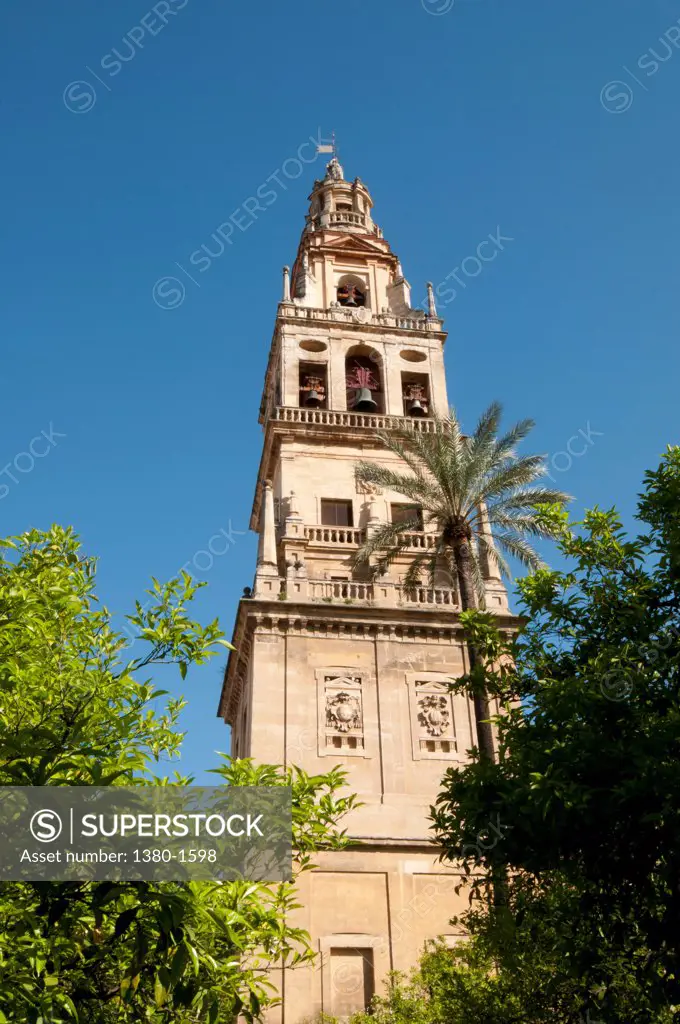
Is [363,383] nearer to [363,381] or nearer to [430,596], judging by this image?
[363,381]

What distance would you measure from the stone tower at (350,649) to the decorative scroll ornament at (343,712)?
39 millimetres

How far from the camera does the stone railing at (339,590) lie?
29.1m

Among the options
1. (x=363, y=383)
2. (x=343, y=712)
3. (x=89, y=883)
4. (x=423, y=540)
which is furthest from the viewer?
(x=363, y=383)

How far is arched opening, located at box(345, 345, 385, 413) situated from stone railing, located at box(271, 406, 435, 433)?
91 centimetres

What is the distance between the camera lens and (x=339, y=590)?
29.3 metres

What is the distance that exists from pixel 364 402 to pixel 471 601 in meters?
15.2

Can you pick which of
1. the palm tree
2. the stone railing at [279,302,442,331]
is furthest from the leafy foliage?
the stone railing at [279,302,442,331]

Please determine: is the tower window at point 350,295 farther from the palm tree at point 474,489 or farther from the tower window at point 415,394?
the palm tree at point 474,489

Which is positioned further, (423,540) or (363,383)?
(363,383)

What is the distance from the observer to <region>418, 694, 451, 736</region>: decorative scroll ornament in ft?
90.2

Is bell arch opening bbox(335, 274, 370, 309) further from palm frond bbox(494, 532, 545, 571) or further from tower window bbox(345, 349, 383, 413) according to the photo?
palm frond bbox(494, 532, 545, 571)

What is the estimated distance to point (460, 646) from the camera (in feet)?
94.5

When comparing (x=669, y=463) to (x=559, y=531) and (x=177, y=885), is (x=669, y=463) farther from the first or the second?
(x=177, y=885)

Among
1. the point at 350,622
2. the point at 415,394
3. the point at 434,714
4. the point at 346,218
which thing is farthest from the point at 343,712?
the point at 346,218
